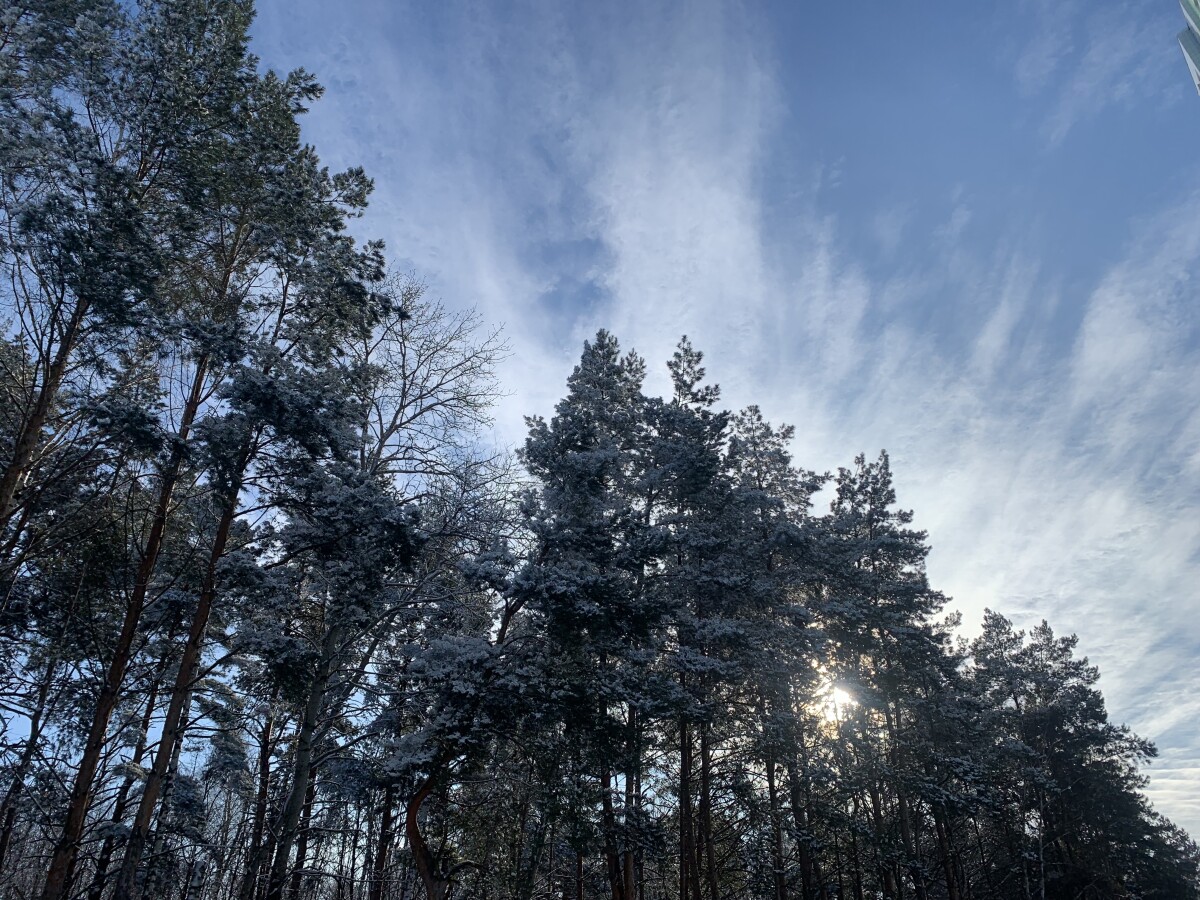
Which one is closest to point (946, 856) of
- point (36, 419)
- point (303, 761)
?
point (303, 761)

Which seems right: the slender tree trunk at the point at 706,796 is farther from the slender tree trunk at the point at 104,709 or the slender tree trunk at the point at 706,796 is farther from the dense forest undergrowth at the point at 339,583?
the slender tree trunk at the point at 104,709

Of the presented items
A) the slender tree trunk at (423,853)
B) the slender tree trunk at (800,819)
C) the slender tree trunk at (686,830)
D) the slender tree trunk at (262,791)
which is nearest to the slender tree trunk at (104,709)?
the slender tree trunk at (262,791)

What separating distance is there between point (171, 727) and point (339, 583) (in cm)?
301

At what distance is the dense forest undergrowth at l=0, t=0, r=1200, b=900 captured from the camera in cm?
908

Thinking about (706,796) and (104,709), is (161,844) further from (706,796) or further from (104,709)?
(706,796)

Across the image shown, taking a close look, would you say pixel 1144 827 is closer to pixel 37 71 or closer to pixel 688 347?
pixel 688 347

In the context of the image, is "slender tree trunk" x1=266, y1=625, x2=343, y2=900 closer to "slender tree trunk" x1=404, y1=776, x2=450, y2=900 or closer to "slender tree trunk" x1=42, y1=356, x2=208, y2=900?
"slender tree trunk" x1=404, y1=776, x2=450, y2=900

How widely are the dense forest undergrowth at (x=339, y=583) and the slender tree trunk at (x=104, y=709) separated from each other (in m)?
0.04

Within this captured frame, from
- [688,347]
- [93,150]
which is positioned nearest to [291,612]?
[93,150]

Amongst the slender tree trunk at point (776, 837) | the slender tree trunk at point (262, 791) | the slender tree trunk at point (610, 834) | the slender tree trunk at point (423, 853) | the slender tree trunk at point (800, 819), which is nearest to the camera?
the slender tree trunk at point (423, 853)

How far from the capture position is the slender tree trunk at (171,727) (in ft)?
26.2

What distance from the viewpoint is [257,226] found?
36.6 feet

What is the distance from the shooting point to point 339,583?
10.8 meters

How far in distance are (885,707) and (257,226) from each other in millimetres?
23167
